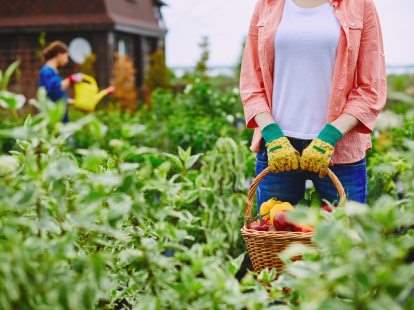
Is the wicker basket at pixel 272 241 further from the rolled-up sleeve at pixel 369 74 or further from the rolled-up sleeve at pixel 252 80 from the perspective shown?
the rolled-up sleeve at pixel 252 80

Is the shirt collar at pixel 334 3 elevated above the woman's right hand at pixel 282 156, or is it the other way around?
the shirt collar at pixel 334 3

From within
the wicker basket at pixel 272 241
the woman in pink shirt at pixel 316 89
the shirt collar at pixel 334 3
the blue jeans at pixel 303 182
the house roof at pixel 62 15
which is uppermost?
the house roof at pixel 62 15

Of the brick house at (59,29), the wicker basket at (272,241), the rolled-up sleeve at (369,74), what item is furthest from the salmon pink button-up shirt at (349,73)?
the brick house at (59,29)

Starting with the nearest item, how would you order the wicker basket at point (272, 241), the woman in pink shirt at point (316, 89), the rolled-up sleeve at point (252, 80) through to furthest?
the wicker basket at point (272, 241) → the woman in pink shirt at point (316, 89) → the rolled-up sleeve at point (252, 80)

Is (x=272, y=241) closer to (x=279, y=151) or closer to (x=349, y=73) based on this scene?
(x=279, y=151)

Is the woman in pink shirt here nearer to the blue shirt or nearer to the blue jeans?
the blue jeans

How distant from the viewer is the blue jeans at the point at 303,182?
313cm

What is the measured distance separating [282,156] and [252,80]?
16.2 inches

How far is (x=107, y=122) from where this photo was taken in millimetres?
10578

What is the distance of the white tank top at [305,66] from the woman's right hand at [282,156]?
132mm

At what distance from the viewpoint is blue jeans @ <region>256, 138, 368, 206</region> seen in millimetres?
3129

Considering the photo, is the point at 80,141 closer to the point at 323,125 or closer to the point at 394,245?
the point at 323,125

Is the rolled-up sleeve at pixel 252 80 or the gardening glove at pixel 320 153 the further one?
the rolled-up sleeve at pixel 252 80

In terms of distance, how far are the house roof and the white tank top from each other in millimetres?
15077
